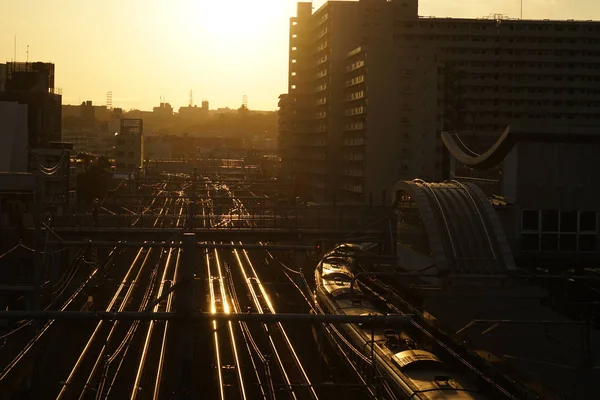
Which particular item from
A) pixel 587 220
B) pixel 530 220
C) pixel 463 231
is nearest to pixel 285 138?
pixel 530 220

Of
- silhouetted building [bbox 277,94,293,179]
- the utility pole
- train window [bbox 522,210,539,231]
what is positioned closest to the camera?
the utility pole

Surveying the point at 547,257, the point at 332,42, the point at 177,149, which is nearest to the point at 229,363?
the point at 547,257

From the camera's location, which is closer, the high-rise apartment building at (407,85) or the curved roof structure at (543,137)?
the curved roof structure at (543,137)

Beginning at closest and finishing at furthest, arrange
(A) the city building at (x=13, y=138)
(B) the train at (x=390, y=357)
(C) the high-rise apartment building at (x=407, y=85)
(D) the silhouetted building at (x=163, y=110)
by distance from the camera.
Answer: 1. (B) the train at (x=390, y=357)
2. (A) the city building at (x=13, y=138)
3. (C) the high-rise apartment building at (x=407, y=85)
4. (D) the silhouetted building at (x=163, y=110)

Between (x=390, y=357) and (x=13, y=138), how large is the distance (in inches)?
676

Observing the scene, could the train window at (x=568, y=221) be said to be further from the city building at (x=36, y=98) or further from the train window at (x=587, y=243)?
the city building at (x=36, y=98)

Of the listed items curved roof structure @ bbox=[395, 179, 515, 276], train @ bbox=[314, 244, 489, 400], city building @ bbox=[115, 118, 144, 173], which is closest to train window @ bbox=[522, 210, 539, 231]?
curved roof structure @ bbox=[395, 179, 515, 276]

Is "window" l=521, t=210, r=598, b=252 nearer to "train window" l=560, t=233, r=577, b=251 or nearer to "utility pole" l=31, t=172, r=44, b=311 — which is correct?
"train window" l=560, t=233, r=577, b=251

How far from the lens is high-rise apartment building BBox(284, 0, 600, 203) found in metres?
33.0

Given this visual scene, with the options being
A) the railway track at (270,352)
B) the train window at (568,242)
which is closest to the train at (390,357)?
the railway track at (270,352)

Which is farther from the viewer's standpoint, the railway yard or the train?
the train

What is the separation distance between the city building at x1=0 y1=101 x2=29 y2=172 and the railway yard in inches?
89.6

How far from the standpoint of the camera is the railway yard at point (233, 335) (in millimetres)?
5797

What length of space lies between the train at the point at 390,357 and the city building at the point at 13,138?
1208 centimetres
